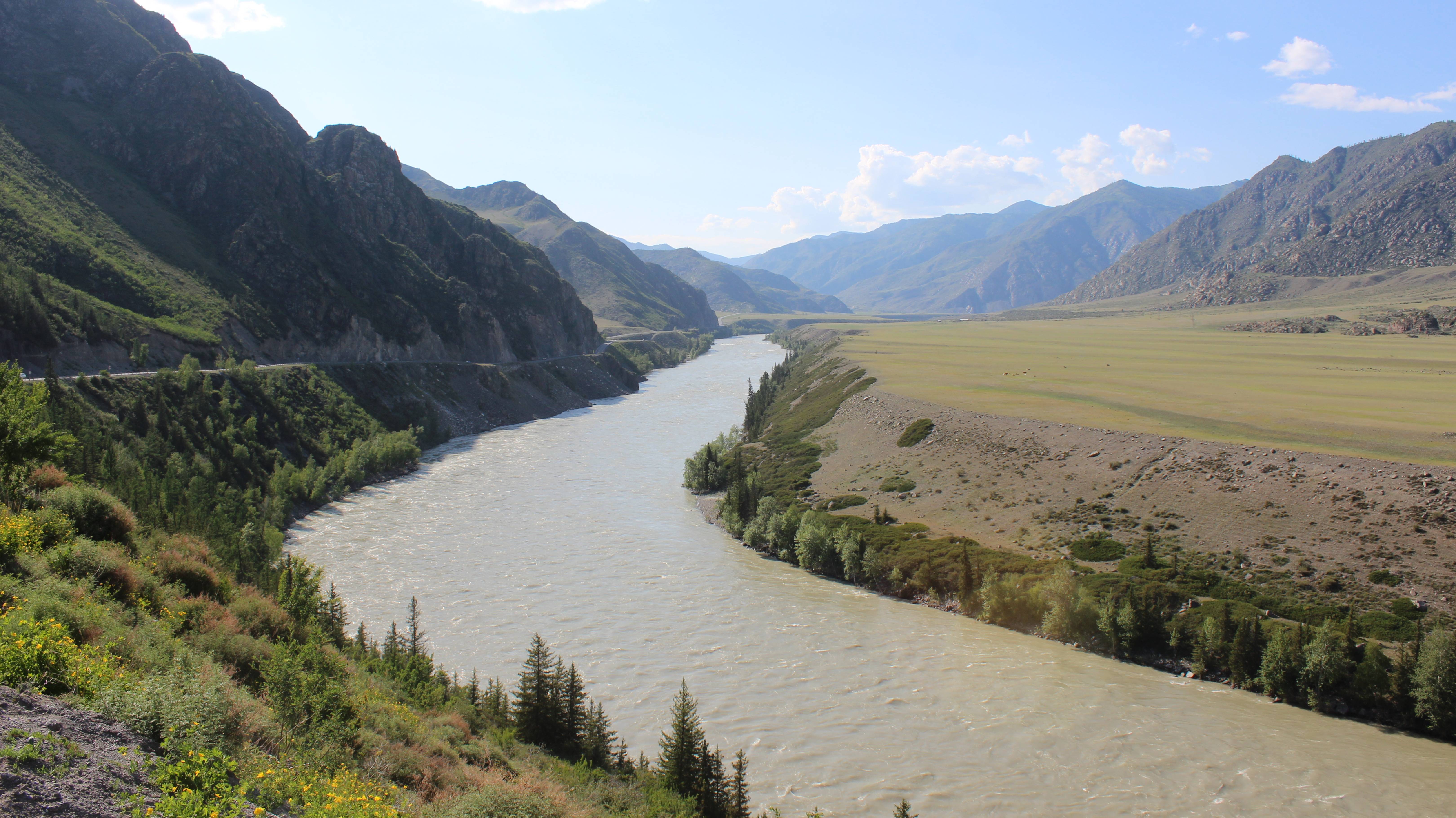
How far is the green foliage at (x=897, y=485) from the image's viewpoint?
55.2m

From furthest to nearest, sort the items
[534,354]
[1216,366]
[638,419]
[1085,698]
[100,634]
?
[534,354] → [638,419] → [1216,366] → [1085,698] → [100,634]

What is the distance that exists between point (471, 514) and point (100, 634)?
41.5 metres

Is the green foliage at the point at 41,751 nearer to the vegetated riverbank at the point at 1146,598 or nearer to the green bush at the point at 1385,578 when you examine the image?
the vegetated riverbank at the point at 1146,598

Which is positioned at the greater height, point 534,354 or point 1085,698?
point 534,354

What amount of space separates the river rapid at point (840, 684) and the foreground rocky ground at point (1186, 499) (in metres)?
9.41

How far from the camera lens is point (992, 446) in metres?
56.9

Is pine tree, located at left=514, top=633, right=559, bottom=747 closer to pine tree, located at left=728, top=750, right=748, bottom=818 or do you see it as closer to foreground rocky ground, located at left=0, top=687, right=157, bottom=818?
pine tree, located at left=728, top=750, right=748, bottom=818

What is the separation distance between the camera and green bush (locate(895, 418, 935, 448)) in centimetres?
6319

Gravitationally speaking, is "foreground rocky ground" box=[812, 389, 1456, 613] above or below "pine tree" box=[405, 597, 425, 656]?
above

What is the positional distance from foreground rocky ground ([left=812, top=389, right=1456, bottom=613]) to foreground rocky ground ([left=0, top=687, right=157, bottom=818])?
41.2m

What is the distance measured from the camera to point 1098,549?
40969mm

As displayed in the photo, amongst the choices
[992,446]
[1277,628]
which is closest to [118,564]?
[1277,628]

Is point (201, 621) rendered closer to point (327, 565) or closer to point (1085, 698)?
point (327, 565)

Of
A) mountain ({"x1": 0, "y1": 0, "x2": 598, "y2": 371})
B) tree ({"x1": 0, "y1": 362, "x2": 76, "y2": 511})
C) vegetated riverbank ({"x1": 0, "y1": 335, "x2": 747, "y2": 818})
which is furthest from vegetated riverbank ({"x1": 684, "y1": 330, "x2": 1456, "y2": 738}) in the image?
mountain ({"x1": 0, "y1": 0, "x2": 598, "y2": 371})
